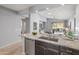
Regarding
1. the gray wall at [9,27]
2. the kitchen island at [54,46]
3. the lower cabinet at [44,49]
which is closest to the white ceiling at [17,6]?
the gray wall at [9,27]

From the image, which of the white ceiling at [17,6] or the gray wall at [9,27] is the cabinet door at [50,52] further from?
the white ceiling at [17,6]

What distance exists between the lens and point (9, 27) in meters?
1.93

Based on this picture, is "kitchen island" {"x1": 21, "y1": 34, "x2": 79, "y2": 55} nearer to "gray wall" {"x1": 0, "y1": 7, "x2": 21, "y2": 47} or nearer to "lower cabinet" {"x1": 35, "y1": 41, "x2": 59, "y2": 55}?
"lower cabinet" {"x1": 35, "y1": 41, "x2": 59, "y2": 55}

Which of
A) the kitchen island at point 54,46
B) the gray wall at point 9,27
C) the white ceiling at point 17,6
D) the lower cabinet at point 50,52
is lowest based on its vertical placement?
the lower cabinet at point 50,52

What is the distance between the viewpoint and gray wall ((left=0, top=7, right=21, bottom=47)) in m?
1.83

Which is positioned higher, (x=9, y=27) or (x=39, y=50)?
(x=9, y=27)

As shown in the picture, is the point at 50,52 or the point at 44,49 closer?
the point at 50,52

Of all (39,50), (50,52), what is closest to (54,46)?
(50,52)

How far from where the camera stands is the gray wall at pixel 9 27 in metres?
1.83

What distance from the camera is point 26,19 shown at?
1.92 m

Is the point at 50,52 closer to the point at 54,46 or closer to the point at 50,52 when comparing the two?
the point at 50,52

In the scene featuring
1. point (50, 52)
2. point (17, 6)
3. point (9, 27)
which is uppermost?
point (17, 6)
